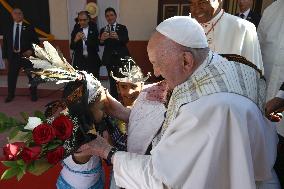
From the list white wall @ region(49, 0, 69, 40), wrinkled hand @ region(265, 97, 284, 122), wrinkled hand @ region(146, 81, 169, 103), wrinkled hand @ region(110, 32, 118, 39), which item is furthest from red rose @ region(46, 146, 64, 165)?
white wall @ region(49, 0, 69, 40)

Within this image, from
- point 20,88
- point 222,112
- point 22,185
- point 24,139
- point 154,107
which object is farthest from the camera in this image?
point 20,88

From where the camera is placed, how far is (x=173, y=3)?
799cm

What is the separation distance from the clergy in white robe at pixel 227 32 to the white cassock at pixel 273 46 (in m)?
0.08

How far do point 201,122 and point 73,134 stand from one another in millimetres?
807

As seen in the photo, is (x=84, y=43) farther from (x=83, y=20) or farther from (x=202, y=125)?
(x=202, y=125)

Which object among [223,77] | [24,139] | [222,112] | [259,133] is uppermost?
[223,77]

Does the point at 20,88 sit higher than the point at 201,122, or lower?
lower

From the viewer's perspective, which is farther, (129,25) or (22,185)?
(129,25)

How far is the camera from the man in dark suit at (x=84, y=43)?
6.55 metres

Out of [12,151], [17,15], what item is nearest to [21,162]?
[12,151]

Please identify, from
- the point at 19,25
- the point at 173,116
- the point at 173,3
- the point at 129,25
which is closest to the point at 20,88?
the point at 19,25

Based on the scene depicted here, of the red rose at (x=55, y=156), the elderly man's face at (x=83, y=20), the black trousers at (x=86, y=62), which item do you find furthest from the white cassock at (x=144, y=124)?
the elderly man's face at (x=83, y=20)

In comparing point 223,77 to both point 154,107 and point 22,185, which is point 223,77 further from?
point 22,185

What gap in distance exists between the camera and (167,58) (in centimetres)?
165
